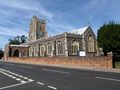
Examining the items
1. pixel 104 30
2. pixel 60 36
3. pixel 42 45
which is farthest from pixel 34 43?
pixel 104 30

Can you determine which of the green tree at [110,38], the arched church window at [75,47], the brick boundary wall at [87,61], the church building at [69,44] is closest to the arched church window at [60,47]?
the church building at [69,44]

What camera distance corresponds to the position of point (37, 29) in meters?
113

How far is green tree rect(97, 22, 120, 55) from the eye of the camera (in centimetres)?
4688

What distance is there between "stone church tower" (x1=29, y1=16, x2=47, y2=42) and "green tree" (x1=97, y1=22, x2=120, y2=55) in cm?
6362

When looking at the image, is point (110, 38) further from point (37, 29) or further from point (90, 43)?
point (37, 29)

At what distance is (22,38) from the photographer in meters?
155

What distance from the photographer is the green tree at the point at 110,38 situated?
46.9 metres

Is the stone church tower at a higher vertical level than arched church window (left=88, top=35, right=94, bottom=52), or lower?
higher

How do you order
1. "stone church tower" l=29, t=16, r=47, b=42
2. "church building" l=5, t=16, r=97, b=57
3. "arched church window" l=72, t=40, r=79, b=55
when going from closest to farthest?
"church building" l=5, t=16, r=97, b=57 < "arched church window" l=72, t=40, r=79, b=55 < "stone church tower" l=29, t=16, r=47, b=42

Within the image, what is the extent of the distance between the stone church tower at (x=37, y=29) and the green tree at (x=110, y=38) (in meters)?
63.6

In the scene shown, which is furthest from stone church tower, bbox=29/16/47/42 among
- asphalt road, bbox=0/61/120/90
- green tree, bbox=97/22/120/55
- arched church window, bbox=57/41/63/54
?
asphalt road, bbox=0/61/120/90

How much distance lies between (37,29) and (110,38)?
6818 centimetres

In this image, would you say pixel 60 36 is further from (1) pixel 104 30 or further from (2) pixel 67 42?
(1) pixel 104 30

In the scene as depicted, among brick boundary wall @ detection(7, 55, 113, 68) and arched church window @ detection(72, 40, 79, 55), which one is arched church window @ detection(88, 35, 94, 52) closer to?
arched church window @ detection(72, 40, 79, 55)
